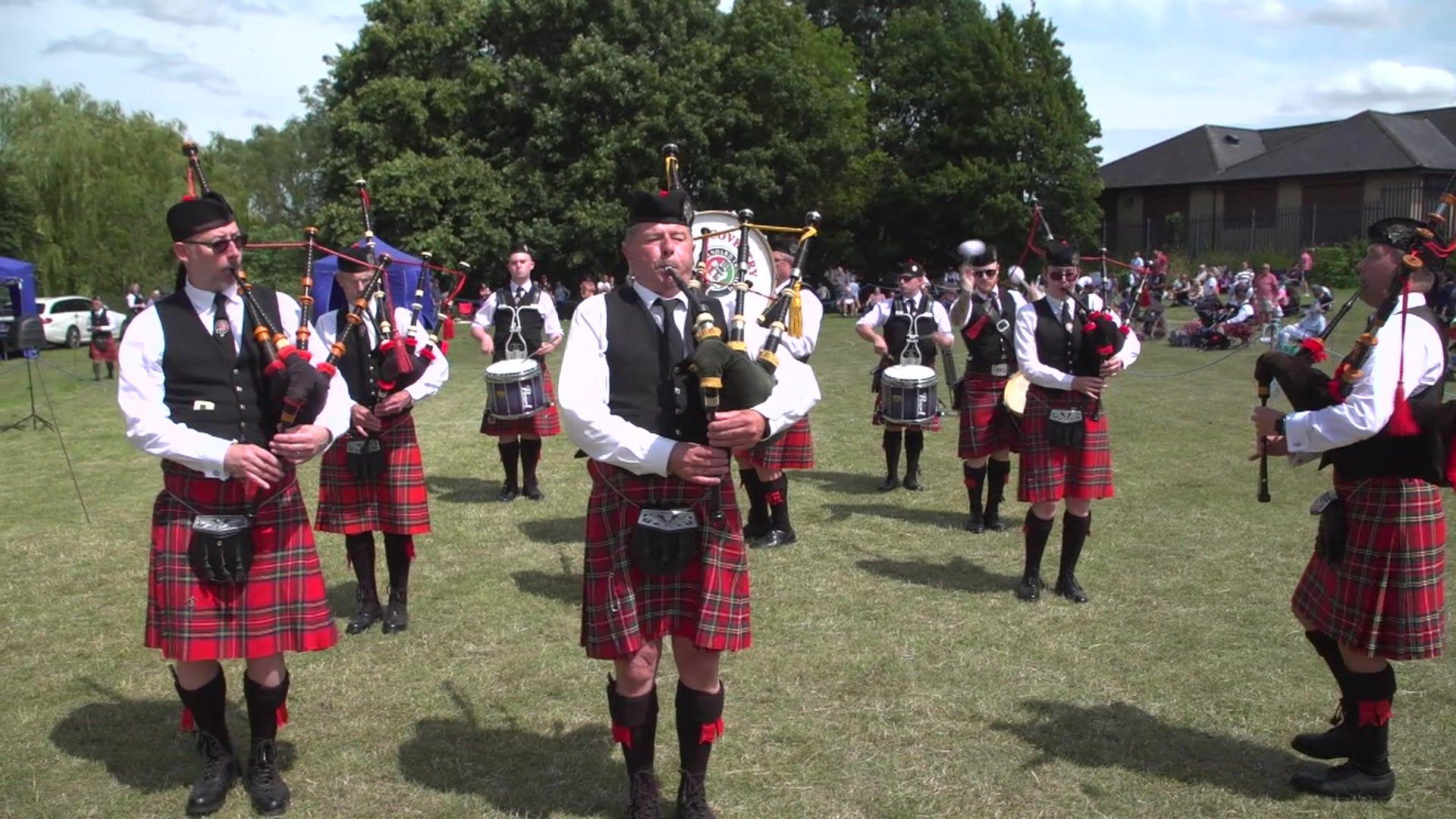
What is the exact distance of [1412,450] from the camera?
3164mm

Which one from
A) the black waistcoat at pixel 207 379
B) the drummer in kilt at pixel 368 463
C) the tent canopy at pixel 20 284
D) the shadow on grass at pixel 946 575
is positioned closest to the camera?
the black waistcoat at pixel 207 379

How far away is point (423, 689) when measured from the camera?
433 centimetres

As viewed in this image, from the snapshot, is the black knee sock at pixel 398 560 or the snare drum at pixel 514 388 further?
the snare drum at pixel 514 388

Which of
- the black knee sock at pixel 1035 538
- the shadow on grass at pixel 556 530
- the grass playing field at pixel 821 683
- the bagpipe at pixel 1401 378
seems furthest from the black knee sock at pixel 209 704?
the black knee sock at pixel 1035 538

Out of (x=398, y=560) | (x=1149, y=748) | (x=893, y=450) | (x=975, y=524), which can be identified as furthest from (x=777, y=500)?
(x=1149, y=748)

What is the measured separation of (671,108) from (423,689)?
24.7m

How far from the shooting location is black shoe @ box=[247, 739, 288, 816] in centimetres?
334

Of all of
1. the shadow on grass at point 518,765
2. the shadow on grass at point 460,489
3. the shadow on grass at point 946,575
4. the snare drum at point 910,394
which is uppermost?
the snare drum at point 910,394

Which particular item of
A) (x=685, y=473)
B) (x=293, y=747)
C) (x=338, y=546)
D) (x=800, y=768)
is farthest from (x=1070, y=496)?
(x=338, y=546)

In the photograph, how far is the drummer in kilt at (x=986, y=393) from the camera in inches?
268

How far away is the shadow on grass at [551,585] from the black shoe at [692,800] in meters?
2.25

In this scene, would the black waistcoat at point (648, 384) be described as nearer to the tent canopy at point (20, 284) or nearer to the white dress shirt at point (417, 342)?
the white dress shirt at point (417, 342)

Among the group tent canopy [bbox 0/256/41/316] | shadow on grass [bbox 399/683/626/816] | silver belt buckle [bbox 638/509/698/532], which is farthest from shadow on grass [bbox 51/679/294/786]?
tent canopy [bbox 0/256/41/316]

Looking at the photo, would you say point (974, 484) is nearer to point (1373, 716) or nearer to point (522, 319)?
point (522, 319)
